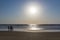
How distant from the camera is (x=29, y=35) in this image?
78cm

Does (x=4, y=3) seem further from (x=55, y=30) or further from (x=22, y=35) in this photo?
(x=55, y=30)

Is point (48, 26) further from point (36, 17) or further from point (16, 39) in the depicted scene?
point (16, 39)

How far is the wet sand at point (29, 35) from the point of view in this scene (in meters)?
0.77

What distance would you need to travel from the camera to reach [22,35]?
2.57 ft

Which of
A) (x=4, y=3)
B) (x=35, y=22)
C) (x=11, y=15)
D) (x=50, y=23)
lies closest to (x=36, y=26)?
(x=35, y=22)

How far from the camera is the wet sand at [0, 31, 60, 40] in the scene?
2.52 feet

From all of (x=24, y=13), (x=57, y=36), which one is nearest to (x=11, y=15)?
(x=24, y=13)

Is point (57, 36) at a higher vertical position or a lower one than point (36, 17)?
lower

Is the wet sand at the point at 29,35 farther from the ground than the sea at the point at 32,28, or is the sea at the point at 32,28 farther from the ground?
the sea at the point at 32,28

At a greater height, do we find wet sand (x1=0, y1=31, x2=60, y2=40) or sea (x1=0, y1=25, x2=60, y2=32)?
sea (x1=0, y1=25, x2=60, y2=32)

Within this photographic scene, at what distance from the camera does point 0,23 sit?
33.8 inches

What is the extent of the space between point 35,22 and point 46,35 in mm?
172

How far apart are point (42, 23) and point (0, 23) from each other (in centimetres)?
43

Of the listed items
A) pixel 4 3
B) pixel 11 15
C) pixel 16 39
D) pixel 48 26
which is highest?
pixel 4 3
